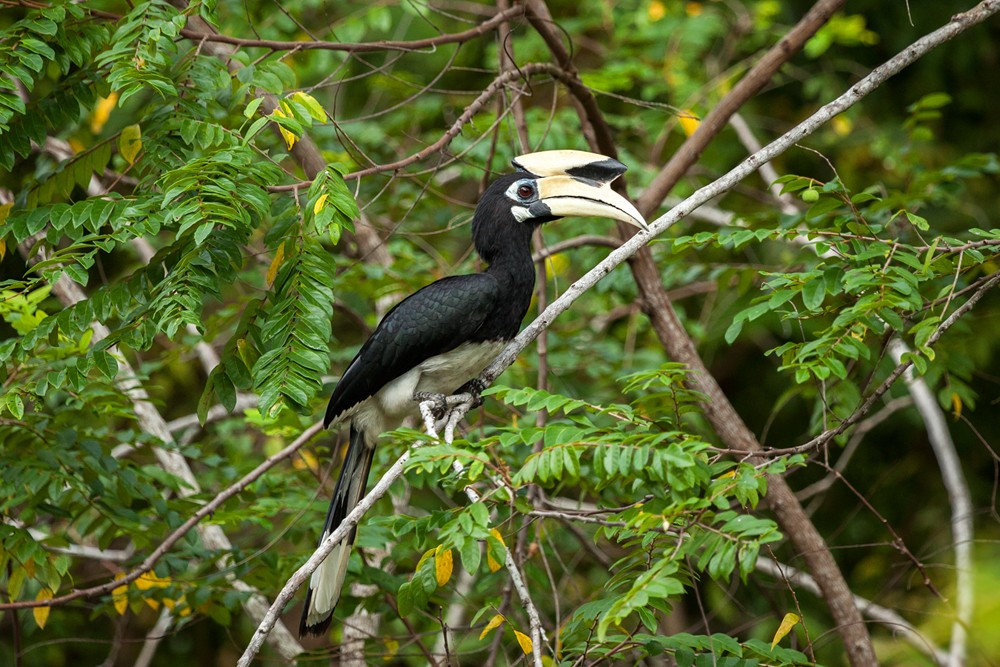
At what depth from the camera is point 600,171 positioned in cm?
363

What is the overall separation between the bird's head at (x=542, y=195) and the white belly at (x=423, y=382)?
423 millimetres

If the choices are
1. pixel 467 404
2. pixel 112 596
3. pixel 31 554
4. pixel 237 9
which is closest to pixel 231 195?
pixel 467 404

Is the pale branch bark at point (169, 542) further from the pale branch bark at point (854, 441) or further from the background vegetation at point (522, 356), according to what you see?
the pale branch bark at point (854, 441)

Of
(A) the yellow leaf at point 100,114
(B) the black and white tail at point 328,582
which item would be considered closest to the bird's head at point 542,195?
(B) the black and white tail at point 328,582

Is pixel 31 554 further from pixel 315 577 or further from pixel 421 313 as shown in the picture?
pixel 421 313

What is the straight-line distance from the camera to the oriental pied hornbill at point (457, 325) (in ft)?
11.6

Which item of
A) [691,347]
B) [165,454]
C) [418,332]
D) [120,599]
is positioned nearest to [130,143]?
[418,332]

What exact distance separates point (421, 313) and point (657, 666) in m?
1.51

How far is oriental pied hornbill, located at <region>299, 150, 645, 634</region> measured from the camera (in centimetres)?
354

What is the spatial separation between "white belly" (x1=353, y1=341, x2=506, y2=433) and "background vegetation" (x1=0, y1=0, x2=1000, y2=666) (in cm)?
26

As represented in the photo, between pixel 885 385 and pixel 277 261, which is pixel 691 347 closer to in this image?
pixel 885 385

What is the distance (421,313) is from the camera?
3.60 metres

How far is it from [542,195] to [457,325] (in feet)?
2.00

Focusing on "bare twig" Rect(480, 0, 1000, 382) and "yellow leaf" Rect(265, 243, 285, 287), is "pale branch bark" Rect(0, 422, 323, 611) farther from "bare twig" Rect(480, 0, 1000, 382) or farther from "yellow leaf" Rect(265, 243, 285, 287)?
"bare twig" Rect(480, 0, 1000, 382)
